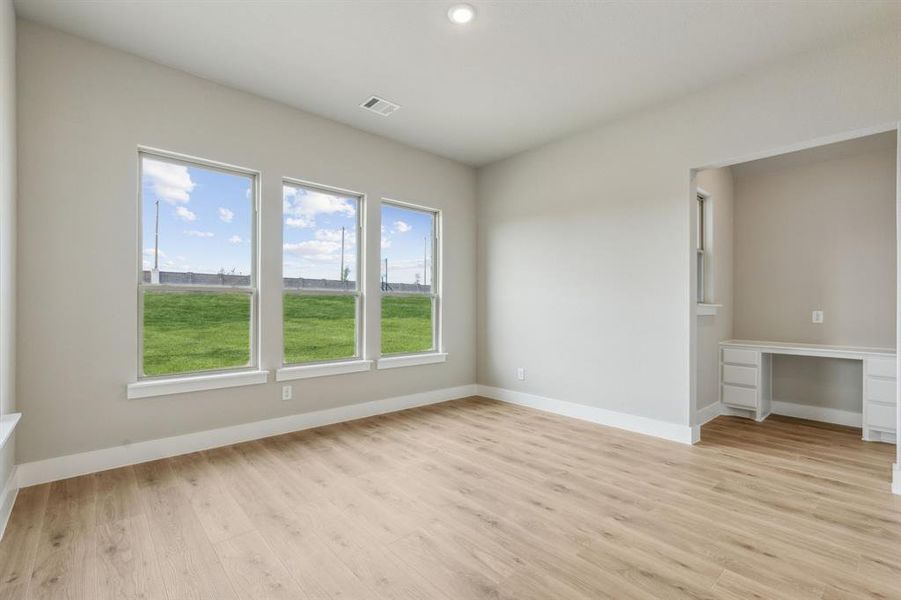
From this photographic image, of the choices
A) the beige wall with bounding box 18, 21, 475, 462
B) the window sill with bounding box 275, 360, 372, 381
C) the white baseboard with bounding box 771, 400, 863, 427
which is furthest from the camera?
the white baseboard with bounding box 771, 400, 863, 427

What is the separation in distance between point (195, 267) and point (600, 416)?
13.0 ft

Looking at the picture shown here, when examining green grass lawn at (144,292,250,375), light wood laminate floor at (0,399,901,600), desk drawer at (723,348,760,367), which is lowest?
light wood laminate floor at (0,399,901,600)

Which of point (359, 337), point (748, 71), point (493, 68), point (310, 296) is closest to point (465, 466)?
point (359, 337)

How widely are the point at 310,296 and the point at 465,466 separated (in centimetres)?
221

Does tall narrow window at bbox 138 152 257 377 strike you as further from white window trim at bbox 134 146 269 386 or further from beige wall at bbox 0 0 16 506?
beige wall at bbox 0 0 16 506

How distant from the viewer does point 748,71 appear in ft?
10.7

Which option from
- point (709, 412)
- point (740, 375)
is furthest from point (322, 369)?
point (740, 375)

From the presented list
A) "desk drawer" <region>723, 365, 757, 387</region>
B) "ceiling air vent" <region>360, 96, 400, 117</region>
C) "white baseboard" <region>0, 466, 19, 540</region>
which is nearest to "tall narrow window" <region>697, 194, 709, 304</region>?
"desk drawer" <region>723, 365, 757, 387</region>

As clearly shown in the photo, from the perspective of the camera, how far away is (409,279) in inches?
196

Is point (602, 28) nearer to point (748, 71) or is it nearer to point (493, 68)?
point (493, 68)

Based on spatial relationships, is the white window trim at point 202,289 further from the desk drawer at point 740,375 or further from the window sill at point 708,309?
the desk drawer at point 740,375

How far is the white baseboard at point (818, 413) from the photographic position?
415 cm

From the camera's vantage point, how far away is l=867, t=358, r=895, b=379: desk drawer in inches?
139

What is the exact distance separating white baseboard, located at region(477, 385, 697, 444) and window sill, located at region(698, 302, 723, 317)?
3.71ft
